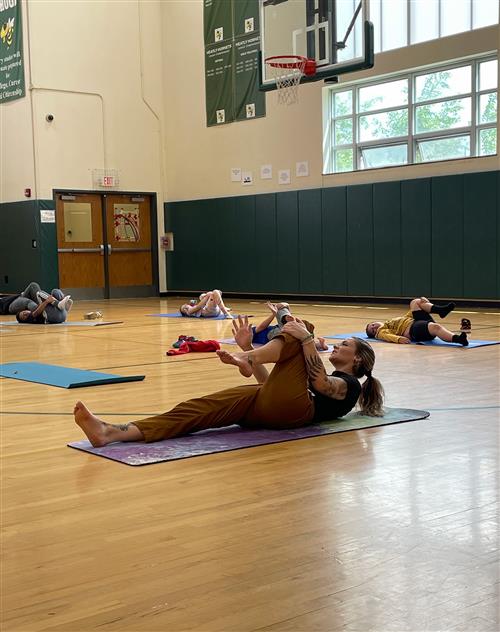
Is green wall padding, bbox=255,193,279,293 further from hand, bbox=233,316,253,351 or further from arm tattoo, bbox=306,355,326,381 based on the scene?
arm tattoo, bbox=306,355,326,381

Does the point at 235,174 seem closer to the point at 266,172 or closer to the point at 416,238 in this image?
the point at 266,172

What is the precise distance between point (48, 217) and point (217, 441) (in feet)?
46.4

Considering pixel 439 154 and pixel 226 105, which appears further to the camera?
pixel 226 105

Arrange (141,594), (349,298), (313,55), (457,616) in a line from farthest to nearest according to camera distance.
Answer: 1. (349,298)
2. (313,55)
3. (141,594)
4. (457,616)

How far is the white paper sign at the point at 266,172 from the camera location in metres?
17.0

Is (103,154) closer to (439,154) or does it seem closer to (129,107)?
(129,107)

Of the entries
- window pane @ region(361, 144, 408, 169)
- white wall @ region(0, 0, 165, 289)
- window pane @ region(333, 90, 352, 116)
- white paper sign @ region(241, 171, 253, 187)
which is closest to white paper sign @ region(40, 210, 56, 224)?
white wall @ region(0, 0, 165, 289)

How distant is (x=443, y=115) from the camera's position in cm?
1371

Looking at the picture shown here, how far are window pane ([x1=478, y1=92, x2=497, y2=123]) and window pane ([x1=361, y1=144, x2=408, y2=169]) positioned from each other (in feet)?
4.96

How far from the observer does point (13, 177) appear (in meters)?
18.0

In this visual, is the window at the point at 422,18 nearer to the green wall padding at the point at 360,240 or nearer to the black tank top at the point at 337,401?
the green wall padding at the point at 360,240

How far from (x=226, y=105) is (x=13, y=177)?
4737 millimetres

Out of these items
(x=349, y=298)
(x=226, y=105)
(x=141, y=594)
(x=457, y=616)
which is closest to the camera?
(x=457, y=616)

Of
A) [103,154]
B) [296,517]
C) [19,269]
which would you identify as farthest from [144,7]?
[296,517]
